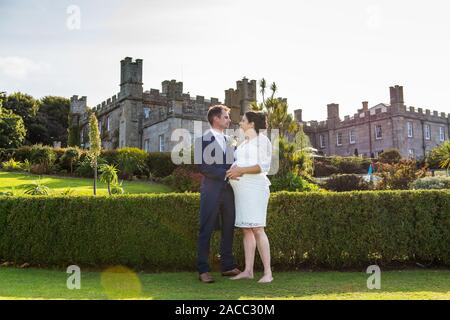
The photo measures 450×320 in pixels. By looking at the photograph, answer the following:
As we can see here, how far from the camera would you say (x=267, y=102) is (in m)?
14.9

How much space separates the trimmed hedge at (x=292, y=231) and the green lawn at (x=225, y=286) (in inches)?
14.5

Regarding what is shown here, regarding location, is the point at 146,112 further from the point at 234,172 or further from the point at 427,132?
the point at 234,172

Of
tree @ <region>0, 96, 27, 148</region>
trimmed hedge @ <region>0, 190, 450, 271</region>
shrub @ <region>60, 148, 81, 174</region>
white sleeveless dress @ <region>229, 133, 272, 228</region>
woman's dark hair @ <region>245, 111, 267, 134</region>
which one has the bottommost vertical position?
trimmed hedge @ <region>0, 190, 450, 271</region>

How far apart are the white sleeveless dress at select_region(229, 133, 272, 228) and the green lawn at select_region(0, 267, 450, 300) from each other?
0.81 m

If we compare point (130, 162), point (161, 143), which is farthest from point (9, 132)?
point (130, 162)

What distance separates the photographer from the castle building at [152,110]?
2862cm

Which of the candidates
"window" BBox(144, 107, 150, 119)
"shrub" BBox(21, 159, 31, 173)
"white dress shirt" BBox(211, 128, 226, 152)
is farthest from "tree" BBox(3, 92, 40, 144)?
"white dress shirt" BBox(211, 128, 226, 152)

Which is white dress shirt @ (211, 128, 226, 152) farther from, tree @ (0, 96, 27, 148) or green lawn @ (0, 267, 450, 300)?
tree @ (0, 96, 27, 148)

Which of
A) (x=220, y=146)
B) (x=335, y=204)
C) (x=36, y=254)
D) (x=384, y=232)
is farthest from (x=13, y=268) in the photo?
(x=384, y=232)

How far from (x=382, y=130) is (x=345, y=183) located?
23226mm

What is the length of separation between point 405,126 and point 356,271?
37.3 meters

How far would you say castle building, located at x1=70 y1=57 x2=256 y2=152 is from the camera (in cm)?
2862

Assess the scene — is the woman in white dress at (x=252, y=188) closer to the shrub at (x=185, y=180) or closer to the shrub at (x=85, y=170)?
the shrub at (x=185, y=180)

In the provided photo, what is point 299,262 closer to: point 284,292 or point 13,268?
point 284,292
